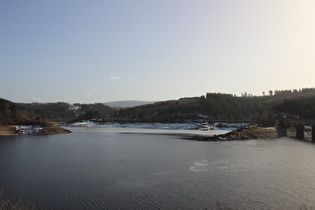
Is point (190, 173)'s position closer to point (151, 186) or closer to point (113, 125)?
point (151, 186)

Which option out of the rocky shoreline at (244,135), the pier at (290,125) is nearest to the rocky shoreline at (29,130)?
the rocky shoreline at (244,135)

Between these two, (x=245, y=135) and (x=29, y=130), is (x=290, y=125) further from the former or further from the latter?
(x=29, y=130)

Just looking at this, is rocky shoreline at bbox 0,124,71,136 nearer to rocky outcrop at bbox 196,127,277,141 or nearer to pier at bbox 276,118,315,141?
rocky outcrop at bbox 196,127,277,141

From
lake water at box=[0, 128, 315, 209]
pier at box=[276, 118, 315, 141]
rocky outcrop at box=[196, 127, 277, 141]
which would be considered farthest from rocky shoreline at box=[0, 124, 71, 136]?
pier at box=[276, 118, 315, 141]

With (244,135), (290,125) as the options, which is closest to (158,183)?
(244,135)

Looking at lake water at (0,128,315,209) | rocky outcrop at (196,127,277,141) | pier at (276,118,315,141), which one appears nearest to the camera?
lake water at (0,128,315,209)

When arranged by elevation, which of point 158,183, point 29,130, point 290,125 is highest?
point 290,125

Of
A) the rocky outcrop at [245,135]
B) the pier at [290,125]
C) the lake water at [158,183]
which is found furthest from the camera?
the pier at [290,125]

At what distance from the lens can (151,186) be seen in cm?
2236

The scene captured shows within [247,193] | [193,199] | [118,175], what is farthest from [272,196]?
[118,175]

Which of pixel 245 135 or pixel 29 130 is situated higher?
pixel 29 130

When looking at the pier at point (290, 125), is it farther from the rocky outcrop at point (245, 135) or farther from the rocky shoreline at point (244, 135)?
the rocky outcrop at point (245, 135)

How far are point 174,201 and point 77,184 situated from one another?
895 centimetres

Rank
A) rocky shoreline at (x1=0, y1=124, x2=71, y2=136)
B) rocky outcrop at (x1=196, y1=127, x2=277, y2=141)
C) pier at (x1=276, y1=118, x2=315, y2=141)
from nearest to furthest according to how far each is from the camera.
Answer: rocky outcrop at (x1=196, y1=127, x2=277, y2=141), rocky shoreline at (x1=0, y1=124, x2=71, y2=136), pier at (x1=276, y1=118, x2=315, y2=141)
